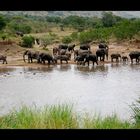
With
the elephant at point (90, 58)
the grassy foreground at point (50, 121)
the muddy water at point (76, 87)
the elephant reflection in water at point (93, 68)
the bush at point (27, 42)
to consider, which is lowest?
the elephant reflection in water at point (93, 68)

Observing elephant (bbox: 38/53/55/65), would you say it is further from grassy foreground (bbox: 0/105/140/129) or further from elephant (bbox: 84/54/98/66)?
grassy foreground (bbox: 0/105/140/129)

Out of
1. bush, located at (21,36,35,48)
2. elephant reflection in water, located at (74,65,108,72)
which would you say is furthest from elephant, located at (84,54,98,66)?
bush, located at (21,36,35,48)

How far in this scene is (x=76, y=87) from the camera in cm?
1744

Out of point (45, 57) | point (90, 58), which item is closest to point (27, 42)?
point (45, 57)

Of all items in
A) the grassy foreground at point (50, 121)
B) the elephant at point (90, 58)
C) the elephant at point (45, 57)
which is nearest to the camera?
the grassy foreground at point (50, 121)

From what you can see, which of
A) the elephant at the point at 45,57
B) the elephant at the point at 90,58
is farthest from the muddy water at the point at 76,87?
the elephant at the point at 45,57

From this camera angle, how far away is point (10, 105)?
13250 millimetres

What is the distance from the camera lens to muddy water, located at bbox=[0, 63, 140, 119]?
43.6 feet

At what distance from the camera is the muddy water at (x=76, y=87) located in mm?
13289

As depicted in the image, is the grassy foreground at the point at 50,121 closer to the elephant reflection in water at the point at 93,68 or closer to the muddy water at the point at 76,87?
the muddy water at the point at 76,87

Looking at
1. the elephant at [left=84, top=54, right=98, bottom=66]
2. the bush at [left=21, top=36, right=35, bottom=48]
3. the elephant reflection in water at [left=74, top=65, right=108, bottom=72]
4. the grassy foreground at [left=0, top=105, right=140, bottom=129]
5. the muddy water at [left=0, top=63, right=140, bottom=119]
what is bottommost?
the elephant reflection in water at [left=74, top=65, right=108, bottom=72]

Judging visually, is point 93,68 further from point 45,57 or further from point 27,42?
point 27,42

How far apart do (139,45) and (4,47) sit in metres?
8.67
